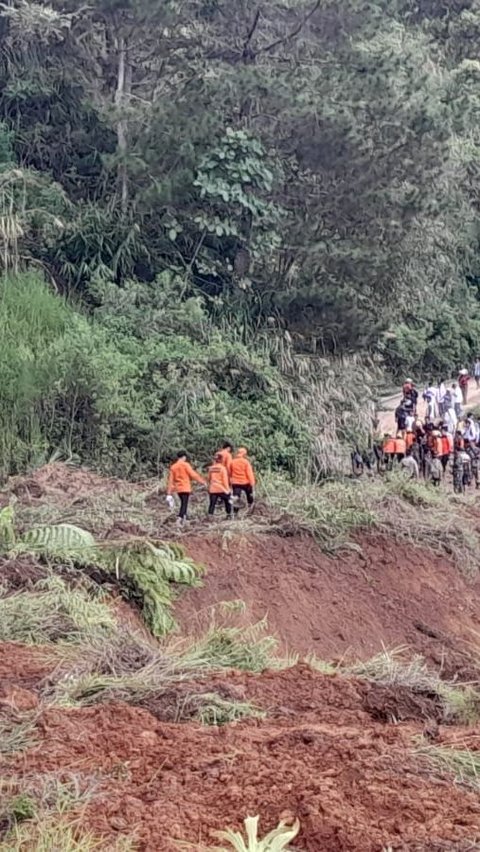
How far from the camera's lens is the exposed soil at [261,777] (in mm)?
4902

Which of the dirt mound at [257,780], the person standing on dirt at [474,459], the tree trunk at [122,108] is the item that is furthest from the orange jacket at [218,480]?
the tree trunk at [122,108]

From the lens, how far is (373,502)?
18.4 metres

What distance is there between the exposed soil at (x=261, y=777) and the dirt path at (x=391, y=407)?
70.0ft

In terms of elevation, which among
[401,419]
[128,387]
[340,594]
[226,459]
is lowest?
[340,594]

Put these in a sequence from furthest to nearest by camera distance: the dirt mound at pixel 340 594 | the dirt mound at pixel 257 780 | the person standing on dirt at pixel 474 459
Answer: the person standing on dirt at pixel 474 459 < the dirt mound at pixel 340 594 < the dirt mound at pixel 257 780

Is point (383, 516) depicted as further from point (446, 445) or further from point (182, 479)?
point (446, 445)

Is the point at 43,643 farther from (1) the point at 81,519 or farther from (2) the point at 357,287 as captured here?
(2) the point at 357,287

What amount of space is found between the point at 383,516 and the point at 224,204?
1127cm

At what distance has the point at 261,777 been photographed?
543 centimetres

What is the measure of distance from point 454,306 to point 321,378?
16.8 m

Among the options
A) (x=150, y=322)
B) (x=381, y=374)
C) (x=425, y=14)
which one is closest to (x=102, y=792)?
(x=150, y=322)

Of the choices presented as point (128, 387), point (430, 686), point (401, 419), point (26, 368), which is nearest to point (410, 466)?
point (401, 419)

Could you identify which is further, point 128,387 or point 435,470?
point 128,387

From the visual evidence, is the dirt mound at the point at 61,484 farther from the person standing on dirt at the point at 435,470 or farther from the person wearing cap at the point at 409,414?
the person wearing cap at the point at 409,414
